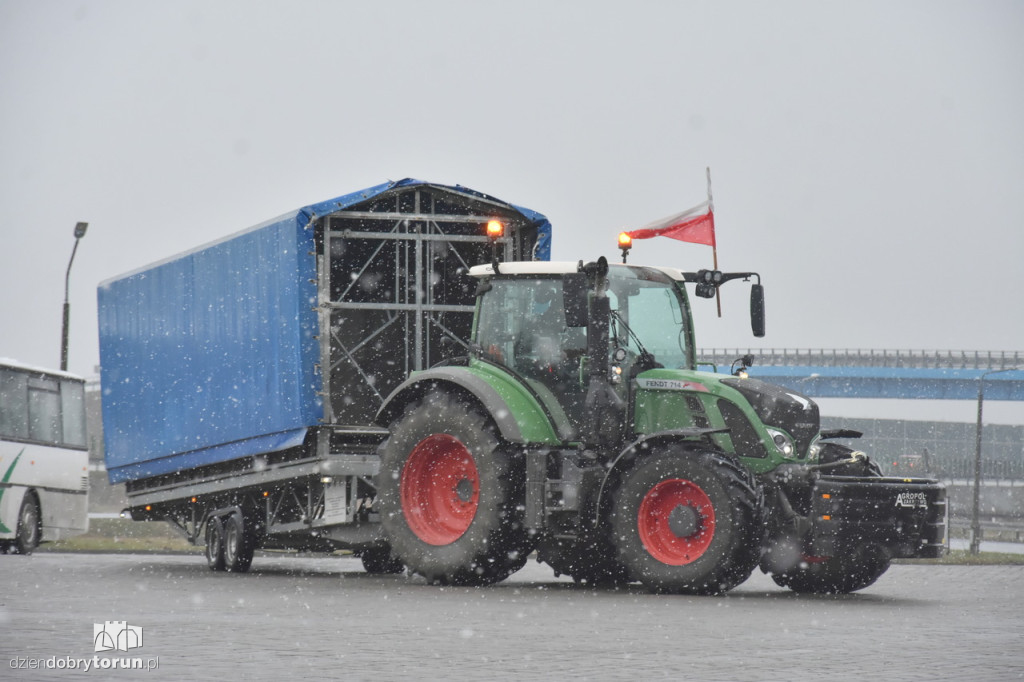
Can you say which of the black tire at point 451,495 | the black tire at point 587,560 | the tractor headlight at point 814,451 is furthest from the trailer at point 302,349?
the tractor headlight at point 814,451

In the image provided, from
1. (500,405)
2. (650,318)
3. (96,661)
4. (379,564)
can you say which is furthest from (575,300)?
(379,564)

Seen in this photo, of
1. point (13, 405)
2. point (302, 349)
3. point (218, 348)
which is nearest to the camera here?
point (302, 349)

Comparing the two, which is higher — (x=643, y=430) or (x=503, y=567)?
(x=643, y=430)

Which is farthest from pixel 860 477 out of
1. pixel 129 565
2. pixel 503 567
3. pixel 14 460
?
pixel 14 460

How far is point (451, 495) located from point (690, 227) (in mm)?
6343

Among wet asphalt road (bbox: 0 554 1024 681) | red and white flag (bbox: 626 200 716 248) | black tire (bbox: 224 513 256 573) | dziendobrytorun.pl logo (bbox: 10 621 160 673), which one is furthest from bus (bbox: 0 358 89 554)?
dziendobrytorun.pl logo (bbox: 10 621 160 673)

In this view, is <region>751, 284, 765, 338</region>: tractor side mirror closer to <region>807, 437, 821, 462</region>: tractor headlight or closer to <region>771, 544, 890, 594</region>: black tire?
<region>807, 437, 821, 462</region>: tractor headlight

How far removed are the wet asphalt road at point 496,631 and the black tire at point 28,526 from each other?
9.38 metres

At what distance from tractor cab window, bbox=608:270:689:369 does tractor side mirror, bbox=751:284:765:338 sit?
0.68m

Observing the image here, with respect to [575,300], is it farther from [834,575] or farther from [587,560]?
[834,575]

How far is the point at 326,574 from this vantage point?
1911cm

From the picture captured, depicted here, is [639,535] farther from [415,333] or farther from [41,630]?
[41,630]

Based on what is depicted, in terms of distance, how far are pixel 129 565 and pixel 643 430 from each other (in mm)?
8821

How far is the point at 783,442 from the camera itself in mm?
14227
